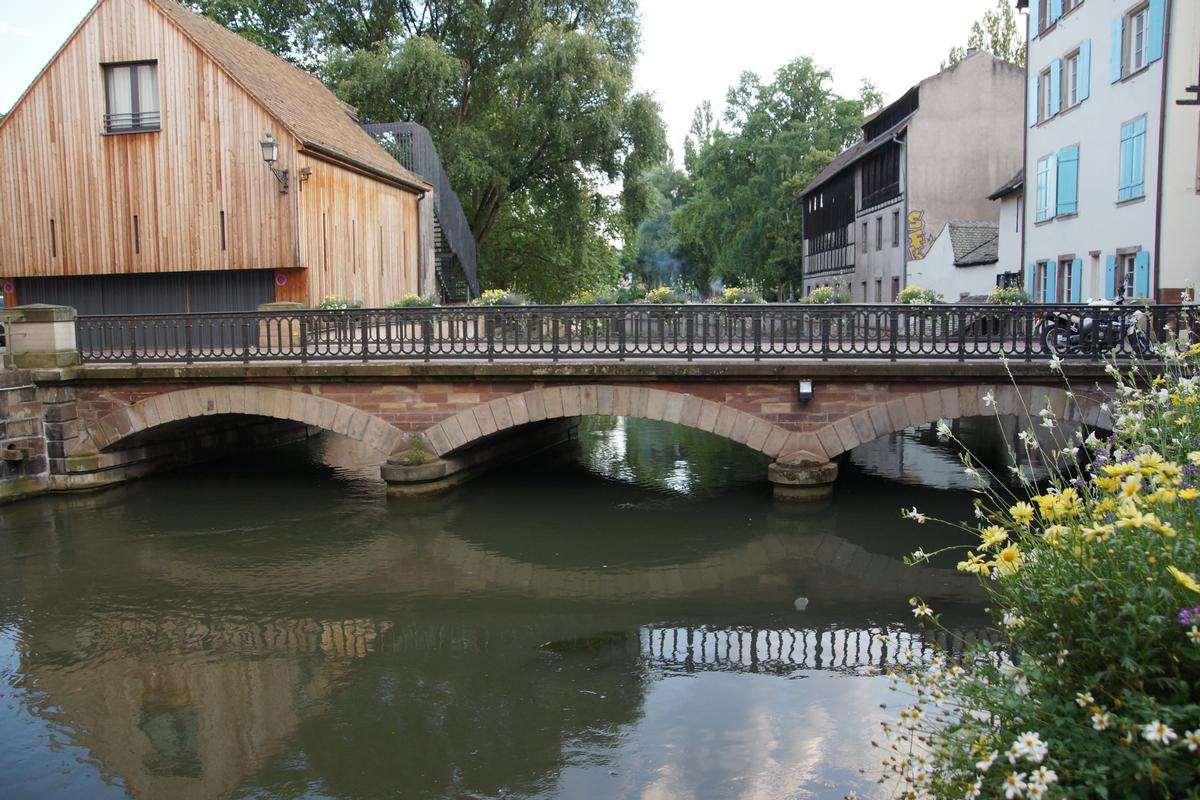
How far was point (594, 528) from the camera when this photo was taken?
1443 cm

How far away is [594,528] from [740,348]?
11.0ft

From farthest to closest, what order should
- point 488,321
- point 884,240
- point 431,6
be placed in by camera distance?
point 884,240 → point 431,6 → point 488,321

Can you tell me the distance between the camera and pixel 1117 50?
20.2 metres

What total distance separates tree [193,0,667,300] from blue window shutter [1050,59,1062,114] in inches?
516

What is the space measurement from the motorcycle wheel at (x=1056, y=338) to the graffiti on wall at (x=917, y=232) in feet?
67.5

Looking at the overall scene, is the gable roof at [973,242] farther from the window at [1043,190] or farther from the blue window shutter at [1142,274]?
the blue window shutter at [1142,274]

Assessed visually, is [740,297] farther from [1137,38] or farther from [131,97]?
[131,97]

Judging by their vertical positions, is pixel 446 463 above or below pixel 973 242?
below

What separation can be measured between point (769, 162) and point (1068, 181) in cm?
2794

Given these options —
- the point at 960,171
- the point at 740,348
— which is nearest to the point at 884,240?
the point at 960,171

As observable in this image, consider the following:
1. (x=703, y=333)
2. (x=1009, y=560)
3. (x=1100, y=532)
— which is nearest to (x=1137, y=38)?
(x=703, y=333)

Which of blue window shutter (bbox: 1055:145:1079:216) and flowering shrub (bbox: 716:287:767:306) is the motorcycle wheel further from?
blue window shutter (bbox: 1055:145:1079:216)

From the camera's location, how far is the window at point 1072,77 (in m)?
22.6

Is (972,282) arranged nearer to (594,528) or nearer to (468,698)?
(594,528)
